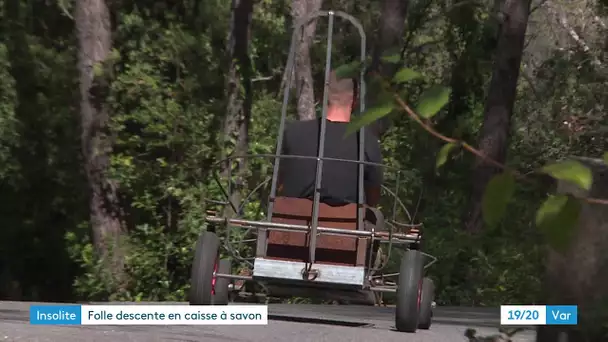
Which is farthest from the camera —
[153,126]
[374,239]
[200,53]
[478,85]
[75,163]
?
[478,85]

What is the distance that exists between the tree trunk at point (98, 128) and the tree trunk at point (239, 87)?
1644 mm

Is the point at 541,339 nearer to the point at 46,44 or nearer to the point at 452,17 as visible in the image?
the point at 46,44

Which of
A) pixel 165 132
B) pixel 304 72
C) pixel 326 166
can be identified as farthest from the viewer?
pixel 304 72

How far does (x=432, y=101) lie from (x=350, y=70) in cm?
29

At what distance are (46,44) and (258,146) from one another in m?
4.57

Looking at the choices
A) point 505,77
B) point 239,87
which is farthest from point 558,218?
point 505,77

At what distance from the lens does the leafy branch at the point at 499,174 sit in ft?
5.97

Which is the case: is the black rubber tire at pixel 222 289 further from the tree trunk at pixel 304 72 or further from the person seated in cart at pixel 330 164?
the tree trunk at pixel 304 72

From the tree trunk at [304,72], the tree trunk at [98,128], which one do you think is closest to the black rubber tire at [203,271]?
the tree trunk at [98,128]

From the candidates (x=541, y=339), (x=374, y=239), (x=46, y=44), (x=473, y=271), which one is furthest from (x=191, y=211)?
(x=541, y=339)

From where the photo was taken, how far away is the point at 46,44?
64.4ft

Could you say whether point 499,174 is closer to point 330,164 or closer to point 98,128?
point 330,164

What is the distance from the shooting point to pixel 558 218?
5.94 feet

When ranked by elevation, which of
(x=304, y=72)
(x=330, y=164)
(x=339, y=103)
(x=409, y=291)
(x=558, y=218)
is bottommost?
(x=409, y=291)
